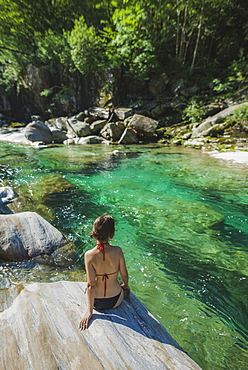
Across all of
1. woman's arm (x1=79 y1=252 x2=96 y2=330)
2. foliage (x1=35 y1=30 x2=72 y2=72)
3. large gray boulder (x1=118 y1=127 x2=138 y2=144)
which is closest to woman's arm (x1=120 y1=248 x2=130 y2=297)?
woman's arm (x1=79 y1=252 x2=96 y2=330)

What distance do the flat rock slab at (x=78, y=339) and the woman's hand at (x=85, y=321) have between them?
0.13 feet

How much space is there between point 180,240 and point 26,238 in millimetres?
2922

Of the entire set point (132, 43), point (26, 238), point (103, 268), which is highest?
point (132, 43)

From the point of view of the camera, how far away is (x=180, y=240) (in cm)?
403

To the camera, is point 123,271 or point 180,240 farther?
point 180,240

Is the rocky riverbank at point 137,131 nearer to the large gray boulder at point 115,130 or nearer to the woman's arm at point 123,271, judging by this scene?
the large gray boulder at point 115,130

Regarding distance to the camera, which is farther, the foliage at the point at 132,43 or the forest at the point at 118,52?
the forest at the point at 118,52

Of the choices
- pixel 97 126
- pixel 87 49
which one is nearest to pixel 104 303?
pixel 97 126

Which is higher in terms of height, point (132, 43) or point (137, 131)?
point (132, 43)

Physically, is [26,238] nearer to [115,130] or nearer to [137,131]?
[137,131]

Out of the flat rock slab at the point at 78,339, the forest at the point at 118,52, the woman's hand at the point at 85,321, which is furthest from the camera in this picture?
the forest at the point at 118,52

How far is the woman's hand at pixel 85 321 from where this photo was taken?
1659 mm

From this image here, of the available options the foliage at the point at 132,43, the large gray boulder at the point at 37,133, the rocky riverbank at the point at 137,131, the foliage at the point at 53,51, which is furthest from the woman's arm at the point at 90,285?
the foliage at the point at 53,51

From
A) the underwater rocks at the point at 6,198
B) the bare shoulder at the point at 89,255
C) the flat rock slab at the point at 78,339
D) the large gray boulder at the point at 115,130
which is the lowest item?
the underwater rocks at the point at 6,198
